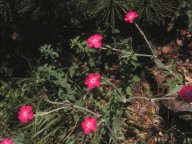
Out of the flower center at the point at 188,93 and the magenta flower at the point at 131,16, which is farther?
the magenta flower at the point at 131,16

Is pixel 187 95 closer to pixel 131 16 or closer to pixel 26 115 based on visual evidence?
pixel 131 16

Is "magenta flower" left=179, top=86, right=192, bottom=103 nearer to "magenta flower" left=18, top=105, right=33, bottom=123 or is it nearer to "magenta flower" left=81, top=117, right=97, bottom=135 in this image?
"magenta flower" left=81, top=117, right=97, bottom=135

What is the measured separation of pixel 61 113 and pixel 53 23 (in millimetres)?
763

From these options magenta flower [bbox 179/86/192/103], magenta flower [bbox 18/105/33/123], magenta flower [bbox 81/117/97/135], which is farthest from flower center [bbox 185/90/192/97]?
magenta flower [bbox 18/105/33/123]

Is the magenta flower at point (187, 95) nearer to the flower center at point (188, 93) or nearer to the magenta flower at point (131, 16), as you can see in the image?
the flower center at point (188, 93)

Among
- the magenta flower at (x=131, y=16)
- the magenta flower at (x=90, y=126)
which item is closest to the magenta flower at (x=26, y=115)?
the magenta flower at (x=90, y=126)

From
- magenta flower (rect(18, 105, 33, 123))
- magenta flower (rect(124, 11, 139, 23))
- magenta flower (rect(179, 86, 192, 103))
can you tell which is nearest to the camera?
magenta flower (rect(179, 86, 192, 103))

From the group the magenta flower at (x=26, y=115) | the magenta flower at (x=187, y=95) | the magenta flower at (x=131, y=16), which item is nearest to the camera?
the magenta flower at (x=187, y=95)

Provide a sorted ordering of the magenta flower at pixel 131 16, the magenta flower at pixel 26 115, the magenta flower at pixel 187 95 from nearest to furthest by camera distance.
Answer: the magenta flower at pixel 187 95, the magenta flower at pixel 26 115, the magenta flower at pixel 131 16

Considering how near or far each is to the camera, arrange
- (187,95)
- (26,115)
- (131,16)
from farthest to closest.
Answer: (131,16)
(26,115)
(187,95)

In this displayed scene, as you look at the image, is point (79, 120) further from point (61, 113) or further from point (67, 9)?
point (67, 9)

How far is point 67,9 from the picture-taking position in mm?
2688

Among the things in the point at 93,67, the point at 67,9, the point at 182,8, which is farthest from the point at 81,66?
the point at 182,8

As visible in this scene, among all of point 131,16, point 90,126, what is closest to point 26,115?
point 90,126
